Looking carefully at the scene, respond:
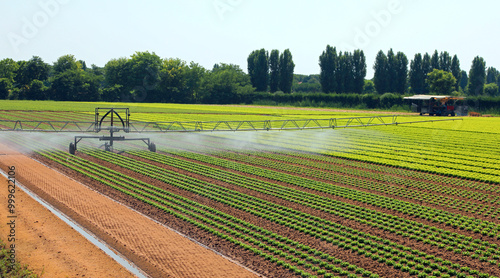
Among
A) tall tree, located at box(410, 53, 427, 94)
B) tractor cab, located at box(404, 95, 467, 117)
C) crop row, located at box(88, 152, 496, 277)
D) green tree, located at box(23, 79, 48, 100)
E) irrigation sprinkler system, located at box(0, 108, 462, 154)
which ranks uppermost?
tall tree, located at box(410, 53, 427, 94)

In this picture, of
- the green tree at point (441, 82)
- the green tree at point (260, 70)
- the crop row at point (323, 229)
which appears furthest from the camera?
the green tree at point (260, 70)

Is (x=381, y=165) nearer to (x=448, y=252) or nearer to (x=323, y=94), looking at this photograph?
(x=448, y=252)

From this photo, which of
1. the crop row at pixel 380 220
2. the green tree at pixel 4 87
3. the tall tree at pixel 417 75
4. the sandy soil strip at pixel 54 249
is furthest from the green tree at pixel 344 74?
the sandy soil strip at pixel 54 249

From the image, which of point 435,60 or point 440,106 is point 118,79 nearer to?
point 435,60

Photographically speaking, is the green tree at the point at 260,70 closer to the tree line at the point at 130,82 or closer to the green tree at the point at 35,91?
the tree line at the point at 130,82

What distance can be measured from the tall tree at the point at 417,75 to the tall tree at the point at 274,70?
124ft

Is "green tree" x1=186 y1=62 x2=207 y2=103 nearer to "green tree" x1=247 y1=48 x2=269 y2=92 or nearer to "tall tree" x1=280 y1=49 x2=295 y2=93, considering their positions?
"green tree" x1=247 y1=48 x2=269 y2=92

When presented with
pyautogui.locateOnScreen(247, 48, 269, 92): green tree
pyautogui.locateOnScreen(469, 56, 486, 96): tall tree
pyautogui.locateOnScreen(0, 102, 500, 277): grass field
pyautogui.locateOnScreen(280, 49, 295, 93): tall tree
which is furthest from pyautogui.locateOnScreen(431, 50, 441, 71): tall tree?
pyautogui.locateOnScreen(0, 102, 500, 277): grass field

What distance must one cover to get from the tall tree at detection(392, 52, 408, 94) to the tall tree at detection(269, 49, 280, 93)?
115 ft

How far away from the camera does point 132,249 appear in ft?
39.4

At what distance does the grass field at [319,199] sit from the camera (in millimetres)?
11680

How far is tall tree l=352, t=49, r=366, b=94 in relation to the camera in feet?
342

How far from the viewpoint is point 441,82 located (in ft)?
318

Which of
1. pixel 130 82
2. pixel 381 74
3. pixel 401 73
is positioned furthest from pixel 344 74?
pixel 130 82
